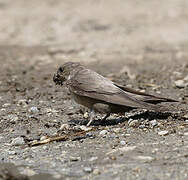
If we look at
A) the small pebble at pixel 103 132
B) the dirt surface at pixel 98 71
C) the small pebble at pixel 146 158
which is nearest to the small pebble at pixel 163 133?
the dirt surface at pixel 98 71

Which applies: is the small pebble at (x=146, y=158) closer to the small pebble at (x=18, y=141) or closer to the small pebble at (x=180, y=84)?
the small pebble at (x=18, y=141)

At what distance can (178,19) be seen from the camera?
52.1 feet

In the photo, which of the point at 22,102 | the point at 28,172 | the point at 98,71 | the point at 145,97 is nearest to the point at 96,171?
the point at 28,172

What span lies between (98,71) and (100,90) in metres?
4.76

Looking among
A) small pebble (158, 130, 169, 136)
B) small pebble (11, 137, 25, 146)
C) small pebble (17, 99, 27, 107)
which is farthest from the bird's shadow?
small pebble (17, 99, 27, 107)

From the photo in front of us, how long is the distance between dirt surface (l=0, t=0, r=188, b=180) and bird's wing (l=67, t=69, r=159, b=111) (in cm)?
25

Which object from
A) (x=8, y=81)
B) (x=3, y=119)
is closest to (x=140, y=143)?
(x=3, y=119)

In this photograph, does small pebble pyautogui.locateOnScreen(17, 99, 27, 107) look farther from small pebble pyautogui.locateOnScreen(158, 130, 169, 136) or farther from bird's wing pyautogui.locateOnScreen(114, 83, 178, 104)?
small pebble pyautogui.locateOnScreen(158, 130, 169, 136)

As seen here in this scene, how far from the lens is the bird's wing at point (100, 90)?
682 cm

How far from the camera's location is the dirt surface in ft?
18.4

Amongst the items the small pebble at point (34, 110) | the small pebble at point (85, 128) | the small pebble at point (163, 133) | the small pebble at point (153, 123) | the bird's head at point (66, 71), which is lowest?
the small pebble at point (34, 110)

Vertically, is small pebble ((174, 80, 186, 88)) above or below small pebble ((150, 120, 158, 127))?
below

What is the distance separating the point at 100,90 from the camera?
6922mm

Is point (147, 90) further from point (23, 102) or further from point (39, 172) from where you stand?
point (39, 172)
